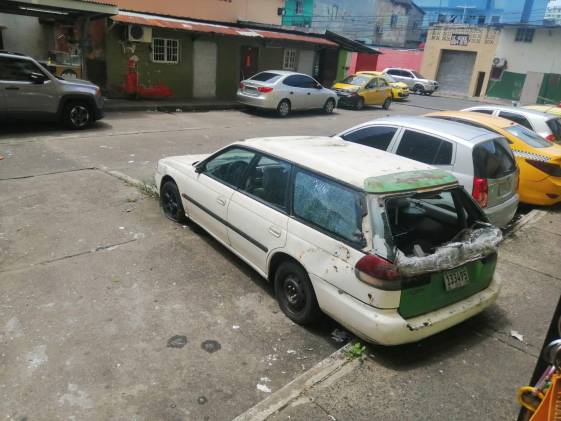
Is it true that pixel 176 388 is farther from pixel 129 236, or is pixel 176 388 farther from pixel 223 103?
pixel 223 103

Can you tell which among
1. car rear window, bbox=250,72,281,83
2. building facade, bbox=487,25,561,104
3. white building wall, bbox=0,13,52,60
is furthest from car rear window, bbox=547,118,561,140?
building facade, bbox=487,25,561,104

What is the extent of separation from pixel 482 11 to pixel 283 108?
4623 centimetres

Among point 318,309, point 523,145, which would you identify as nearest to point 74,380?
point 318,309

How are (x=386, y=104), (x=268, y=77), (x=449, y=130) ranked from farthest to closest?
1. (x=386, y=104)
2. (x=268, y=77)
3. (x=449, y=130)

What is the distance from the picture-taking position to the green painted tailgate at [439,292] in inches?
133

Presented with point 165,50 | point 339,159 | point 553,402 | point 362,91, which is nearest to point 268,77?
point 165,50

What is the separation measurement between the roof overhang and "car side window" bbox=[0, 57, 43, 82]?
2902 mm

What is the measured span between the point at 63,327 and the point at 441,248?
3.22 metres

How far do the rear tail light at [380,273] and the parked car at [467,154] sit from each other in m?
2.77

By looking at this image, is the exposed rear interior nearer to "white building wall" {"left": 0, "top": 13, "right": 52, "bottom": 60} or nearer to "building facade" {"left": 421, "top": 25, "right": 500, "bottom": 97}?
"white building wall" {"left": 0, "top": 13, "right": 52, "bottom": 60}

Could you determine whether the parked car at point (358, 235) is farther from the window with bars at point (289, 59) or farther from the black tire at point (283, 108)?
the window with bars at point (289, 59)

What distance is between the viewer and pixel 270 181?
174 inches

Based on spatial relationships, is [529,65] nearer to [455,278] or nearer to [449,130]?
[449,130]

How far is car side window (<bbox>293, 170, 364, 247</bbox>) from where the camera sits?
11.6 feet
